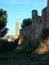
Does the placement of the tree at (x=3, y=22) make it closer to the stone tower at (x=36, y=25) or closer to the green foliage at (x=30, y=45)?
the stone tower at (x=36, y=25)

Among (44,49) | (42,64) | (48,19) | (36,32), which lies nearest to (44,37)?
(44,49)

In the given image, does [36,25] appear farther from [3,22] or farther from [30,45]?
[3,22]

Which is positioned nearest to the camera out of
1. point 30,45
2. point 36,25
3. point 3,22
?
point 30,45

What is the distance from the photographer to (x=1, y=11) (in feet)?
149

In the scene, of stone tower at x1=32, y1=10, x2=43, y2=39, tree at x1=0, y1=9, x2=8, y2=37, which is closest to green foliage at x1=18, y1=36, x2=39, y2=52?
stone tower at x1=32, y1=10, x2=43, y2=39

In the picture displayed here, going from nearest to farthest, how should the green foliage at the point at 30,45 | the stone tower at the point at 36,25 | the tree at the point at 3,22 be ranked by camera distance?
the green foliage at the point at 30,45
the stone tower at the point at 36,25
the tree at the point at 3,22

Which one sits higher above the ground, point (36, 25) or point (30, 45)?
point (36, 25)

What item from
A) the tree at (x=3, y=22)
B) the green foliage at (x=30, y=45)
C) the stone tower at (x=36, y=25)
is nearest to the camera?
the green foliage at (x=30, y=45)

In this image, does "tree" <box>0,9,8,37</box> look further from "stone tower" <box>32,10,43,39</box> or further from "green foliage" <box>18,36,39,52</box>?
"green foliage" <box>18,36,39,52</box>

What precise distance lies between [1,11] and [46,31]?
24.8m

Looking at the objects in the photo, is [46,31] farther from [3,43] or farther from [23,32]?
[23,32]

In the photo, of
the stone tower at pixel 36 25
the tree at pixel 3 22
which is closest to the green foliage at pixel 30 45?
the stone tower at pixel 36 25

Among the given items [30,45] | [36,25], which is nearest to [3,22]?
[36,25]

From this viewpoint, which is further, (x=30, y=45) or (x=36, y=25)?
(x=36, y=25)
